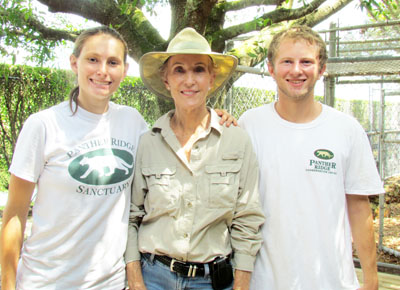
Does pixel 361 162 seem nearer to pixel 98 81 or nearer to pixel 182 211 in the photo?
pixel 182 211

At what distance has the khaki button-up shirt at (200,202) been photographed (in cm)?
204

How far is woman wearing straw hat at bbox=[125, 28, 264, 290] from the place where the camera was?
2.03 metres

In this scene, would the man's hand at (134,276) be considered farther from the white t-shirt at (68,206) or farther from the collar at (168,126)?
the collar at (168,126)

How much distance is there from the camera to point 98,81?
2094 millimetres

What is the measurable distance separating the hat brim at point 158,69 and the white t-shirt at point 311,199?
586 millimetres

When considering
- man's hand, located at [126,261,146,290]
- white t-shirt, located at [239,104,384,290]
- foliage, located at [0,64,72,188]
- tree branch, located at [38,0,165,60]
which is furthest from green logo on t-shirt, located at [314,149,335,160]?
foliage, located at [0,64,72,188]

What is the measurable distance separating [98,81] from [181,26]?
1794mm

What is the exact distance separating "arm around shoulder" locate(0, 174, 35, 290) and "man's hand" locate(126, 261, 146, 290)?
1.85 ft

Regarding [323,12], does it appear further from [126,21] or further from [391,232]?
[391,232]

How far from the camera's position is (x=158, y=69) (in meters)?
2.51

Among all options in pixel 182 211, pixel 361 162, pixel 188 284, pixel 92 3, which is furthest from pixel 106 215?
pixel 92 3

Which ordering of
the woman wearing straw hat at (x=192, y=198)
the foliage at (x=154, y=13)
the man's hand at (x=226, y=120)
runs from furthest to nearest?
the foliage at (x=154, y=13) → the man's hand at (x=226, y=120) → the woman wearing straw hat at (x=192, y=198)

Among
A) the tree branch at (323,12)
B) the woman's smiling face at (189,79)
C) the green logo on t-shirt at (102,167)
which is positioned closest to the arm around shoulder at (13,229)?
the green logo on t-shirt at (102,167)

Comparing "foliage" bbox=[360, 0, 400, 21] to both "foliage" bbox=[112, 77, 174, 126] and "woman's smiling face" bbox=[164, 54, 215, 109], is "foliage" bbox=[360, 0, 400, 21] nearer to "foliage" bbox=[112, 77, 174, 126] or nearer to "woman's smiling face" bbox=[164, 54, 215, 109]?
"woman's smiling face" bbox=[164, 54, 215, 109]
